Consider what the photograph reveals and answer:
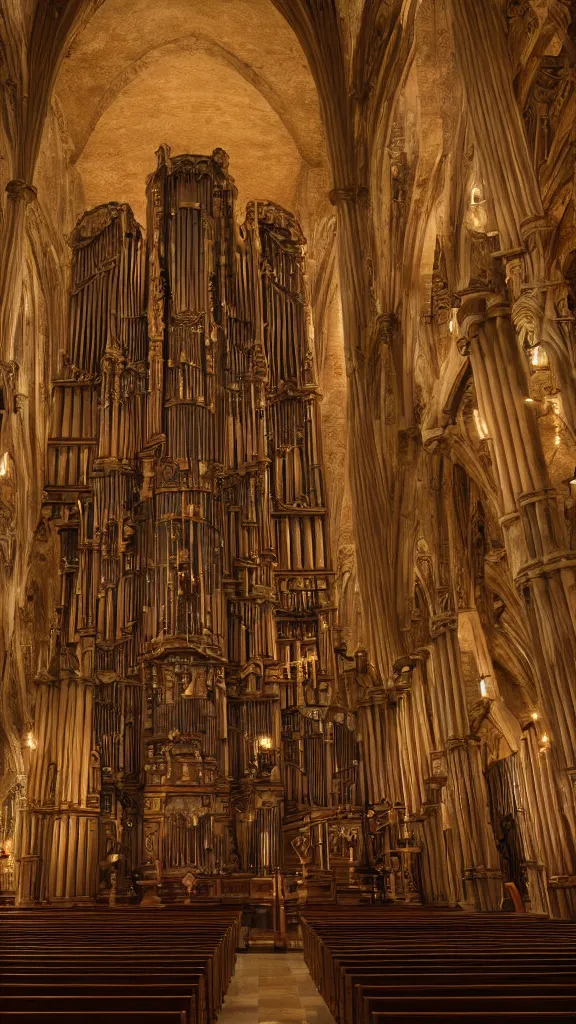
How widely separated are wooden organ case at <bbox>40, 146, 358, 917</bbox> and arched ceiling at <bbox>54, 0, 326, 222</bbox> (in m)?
3.35

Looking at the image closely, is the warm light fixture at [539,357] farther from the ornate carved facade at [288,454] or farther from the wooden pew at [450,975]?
the wooden pew at [450,975]

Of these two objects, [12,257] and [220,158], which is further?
[220,158]

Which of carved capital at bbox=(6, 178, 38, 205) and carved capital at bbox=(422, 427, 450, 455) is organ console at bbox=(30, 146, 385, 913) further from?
carved capital at bbox=(422, 427, 450, 455)

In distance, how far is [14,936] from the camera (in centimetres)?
696

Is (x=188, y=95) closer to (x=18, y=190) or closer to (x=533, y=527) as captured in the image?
(x=18, y=190)

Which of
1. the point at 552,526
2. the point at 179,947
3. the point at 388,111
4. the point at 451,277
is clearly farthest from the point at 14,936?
the point at 388,111

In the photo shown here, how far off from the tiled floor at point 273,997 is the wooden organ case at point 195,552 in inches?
286

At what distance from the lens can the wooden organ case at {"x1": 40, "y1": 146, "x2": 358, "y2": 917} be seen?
23297mm

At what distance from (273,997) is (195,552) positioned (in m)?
18.1

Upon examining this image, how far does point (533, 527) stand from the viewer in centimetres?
1103

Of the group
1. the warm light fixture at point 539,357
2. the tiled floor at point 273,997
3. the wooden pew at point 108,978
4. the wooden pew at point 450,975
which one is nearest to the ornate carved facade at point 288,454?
the warm light fixture at point 539,357

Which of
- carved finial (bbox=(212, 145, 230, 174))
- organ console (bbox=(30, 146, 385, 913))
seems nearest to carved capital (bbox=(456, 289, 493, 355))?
organ console (bbox=(30, 146, 385, 913))

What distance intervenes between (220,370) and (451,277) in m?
14.6

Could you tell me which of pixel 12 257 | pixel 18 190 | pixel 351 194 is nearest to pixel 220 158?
pixel 351 194
